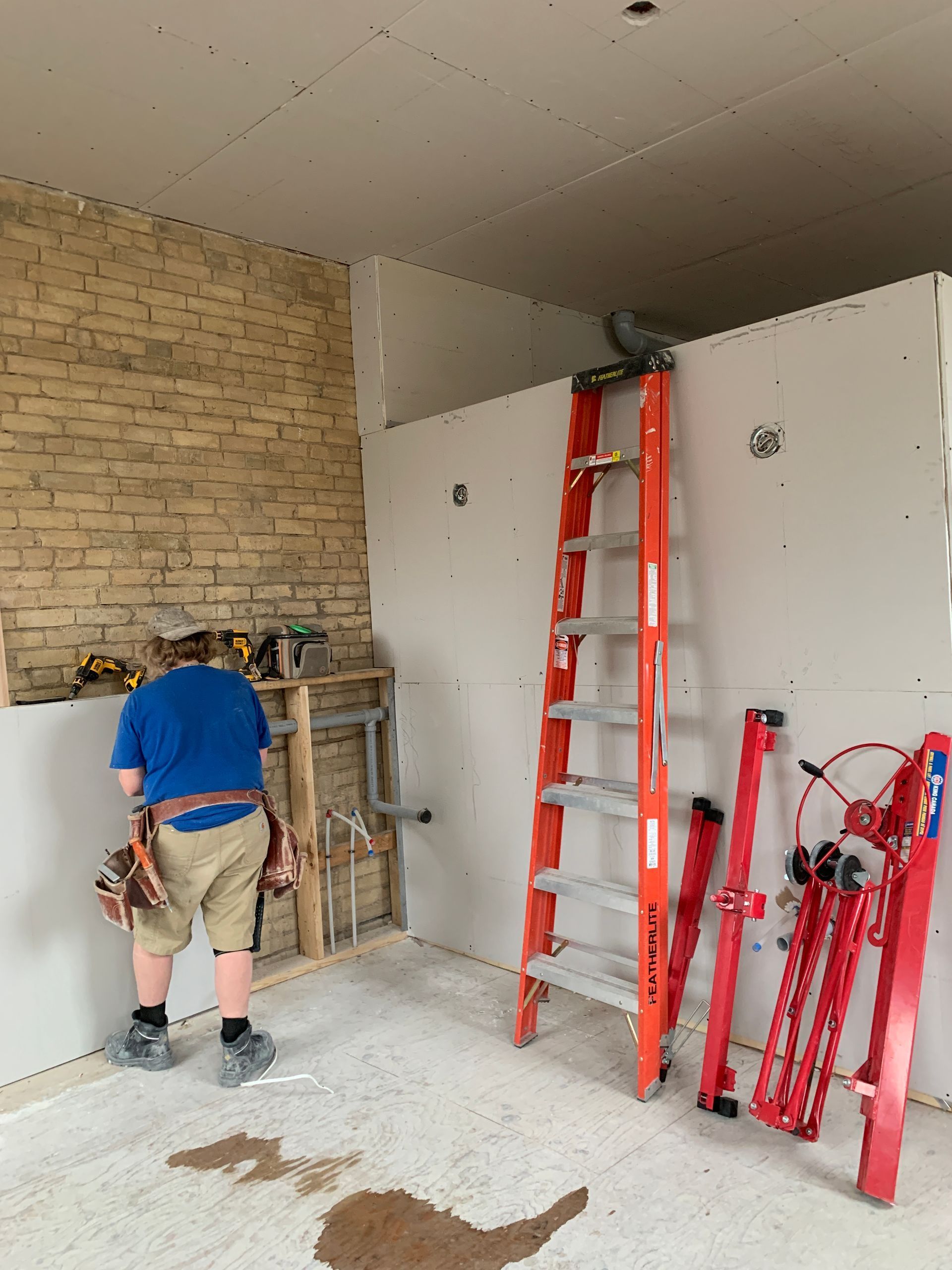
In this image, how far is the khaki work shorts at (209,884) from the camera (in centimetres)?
326

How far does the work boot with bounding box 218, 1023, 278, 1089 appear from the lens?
3.25 meters

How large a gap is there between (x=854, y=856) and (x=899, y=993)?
1.24 feet

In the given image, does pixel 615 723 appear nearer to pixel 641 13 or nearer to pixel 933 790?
pixel 933 790

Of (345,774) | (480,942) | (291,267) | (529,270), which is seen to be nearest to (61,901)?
(345,774)

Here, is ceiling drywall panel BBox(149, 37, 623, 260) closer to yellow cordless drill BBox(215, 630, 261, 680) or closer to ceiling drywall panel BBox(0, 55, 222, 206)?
ceiling drywall panel BBox(0, 55, 222, 206)

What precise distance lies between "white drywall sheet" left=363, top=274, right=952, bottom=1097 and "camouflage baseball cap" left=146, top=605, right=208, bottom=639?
1.32 m

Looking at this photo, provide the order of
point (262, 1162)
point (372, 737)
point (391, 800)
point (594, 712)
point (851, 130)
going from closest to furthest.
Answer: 1. point (262, 1162)
2. point (594, 712)
3. point (851, 130)
4. point (372, 737)
5. point (391, 800)

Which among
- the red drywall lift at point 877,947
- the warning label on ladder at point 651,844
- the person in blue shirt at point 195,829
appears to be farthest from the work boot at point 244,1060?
the red drywall lift at point 877,947

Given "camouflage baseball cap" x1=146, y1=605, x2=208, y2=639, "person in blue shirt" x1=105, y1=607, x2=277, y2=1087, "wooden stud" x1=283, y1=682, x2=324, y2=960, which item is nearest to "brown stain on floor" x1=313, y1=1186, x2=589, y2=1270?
"person in blue shirt" x1=105, y1=607, x2=277, y2=1087

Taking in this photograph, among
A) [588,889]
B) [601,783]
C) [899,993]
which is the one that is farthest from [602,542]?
[899,993]

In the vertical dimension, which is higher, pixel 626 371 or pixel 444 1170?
pixel 626 371

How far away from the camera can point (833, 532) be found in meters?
2.99

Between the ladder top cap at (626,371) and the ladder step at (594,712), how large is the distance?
3.91 ft

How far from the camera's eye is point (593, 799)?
3.24 meters
